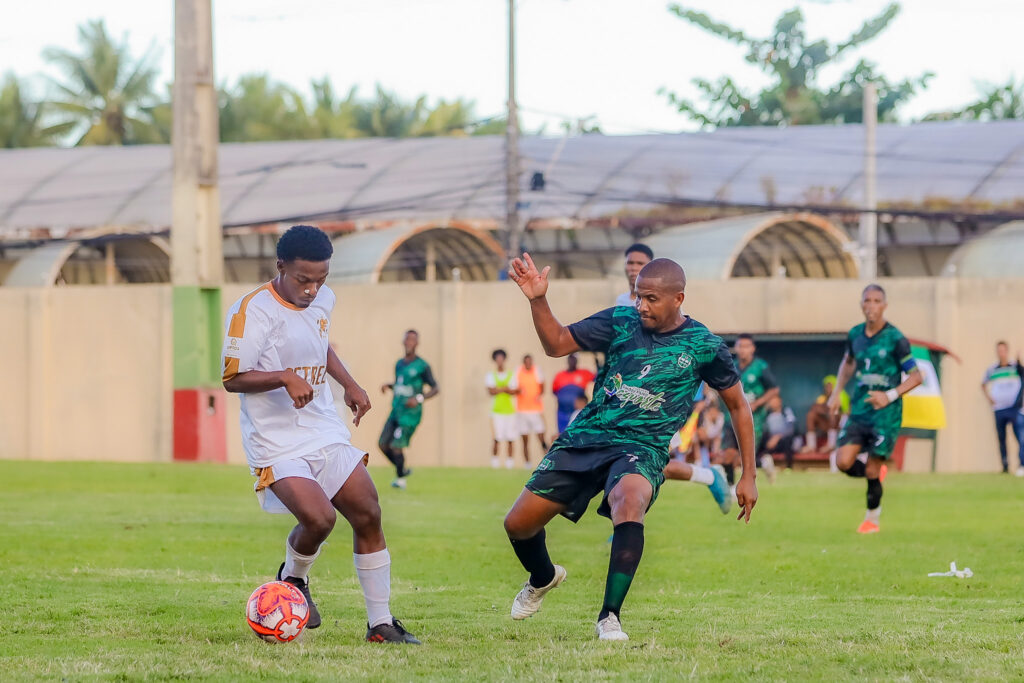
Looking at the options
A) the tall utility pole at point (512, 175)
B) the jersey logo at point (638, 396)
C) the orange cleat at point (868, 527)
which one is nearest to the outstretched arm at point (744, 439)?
the jersey logo at point (638, 396)

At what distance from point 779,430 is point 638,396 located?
14411 mm

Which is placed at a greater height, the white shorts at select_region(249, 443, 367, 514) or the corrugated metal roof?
the corrugated metal roof

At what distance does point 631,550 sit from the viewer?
Answer: 708 centimetres

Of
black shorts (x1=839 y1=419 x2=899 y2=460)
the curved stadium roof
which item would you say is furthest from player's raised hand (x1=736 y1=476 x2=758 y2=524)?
the curved stadium roof

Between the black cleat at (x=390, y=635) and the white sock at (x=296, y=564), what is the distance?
0.61 m

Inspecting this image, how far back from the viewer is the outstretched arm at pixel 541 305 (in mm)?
7078

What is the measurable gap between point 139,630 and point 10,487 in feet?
39.9

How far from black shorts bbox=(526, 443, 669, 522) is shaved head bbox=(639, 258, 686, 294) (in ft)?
2.60

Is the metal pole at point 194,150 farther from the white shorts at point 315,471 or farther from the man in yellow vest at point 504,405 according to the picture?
the white shorts at point 315,471

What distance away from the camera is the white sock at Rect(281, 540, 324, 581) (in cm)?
773

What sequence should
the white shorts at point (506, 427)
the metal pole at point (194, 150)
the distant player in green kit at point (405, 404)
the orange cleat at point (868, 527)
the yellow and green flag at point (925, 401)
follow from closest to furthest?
the orange cleat at point (868, 527) → the distant player in green kit at point (405, 404) → the yellow and green flag at point (925, 401) → the metal pole at point (194, 150) → the white shorts at point (506, 427)

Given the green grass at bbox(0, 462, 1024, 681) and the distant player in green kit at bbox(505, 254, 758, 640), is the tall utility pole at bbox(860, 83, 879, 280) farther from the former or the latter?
the distant player in green kit at bbox(505, 254, 758, 640)

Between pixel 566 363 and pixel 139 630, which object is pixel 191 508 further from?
pixel 566 363

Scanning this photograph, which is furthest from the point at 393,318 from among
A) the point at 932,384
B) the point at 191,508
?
the point at 191,508
